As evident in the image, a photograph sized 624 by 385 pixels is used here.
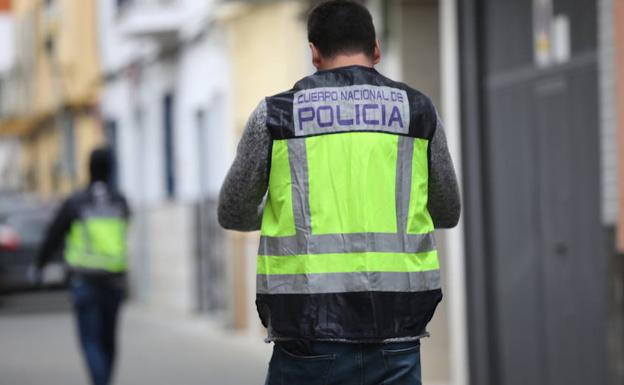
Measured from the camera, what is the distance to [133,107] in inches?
1017

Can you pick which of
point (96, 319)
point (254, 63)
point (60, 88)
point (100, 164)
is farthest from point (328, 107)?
point (60, 88)

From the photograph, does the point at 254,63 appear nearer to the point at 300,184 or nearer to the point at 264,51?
the point at 264,51

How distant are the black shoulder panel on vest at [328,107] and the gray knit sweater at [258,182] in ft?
0.09

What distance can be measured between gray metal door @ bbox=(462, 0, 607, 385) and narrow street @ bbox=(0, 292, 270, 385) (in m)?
2.54

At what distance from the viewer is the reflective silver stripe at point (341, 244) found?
13.1 feet

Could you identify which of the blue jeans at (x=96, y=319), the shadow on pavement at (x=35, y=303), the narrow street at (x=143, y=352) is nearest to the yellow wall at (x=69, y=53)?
the shadow on pavement at (x=35, y=303)

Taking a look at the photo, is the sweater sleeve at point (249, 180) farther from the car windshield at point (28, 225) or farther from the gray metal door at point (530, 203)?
the car windshield at point (28, 225)

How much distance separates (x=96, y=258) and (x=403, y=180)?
5951 millimetres

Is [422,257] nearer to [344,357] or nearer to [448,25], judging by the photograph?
[344,357]

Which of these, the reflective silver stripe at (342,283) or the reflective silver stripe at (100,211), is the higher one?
the reflective silver stripe at (100,211)

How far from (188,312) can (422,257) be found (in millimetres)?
17432

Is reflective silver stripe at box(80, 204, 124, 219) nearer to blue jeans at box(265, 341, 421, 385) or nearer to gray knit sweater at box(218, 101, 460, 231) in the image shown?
gray knit sweater at box(218, 101, 460, 231)


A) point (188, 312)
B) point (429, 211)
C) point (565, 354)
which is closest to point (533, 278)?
point (565, 354)

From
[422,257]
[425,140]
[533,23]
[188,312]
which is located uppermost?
[533,23]
